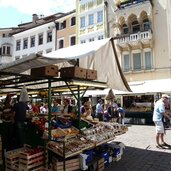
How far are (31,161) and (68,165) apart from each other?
32.5 inches

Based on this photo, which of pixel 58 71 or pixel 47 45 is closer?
pixel 58 71

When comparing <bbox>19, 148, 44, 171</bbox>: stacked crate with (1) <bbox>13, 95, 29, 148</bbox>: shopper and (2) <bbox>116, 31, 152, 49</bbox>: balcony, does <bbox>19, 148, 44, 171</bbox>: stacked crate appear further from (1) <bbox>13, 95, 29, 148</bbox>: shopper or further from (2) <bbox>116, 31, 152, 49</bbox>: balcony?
(2) <bbox>116, 31, 152, 49</bbox>: balcony

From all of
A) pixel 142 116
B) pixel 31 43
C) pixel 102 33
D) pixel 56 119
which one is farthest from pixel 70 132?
pixel 31 43

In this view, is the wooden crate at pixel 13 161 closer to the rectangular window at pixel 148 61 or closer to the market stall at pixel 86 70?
the market stall at pixel 86 70

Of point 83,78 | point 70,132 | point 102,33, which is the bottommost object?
point 70,132

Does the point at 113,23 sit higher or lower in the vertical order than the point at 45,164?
higher

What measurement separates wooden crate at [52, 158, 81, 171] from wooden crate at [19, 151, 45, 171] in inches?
12.5

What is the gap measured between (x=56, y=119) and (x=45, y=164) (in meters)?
1.77

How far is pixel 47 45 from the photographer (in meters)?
33.9

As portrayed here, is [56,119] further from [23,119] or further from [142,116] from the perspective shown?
[142,116]

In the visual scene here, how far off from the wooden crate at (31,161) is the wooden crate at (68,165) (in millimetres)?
318

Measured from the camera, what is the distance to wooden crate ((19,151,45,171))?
214 inches

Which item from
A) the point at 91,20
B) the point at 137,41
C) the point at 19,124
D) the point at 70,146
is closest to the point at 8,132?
the point at 19,124

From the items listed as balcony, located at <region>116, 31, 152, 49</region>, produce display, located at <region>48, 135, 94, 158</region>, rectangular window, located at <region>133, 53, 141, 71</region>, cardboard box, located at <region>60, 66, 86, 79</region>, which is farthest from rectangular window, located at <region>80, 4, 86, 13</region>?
produce display, located at <region>48, 135, 94, 158</region>
